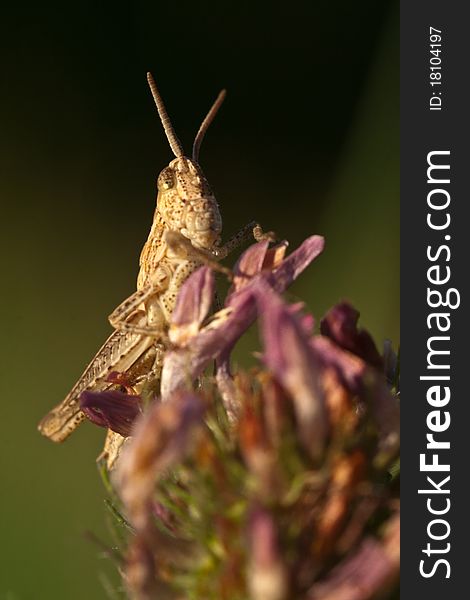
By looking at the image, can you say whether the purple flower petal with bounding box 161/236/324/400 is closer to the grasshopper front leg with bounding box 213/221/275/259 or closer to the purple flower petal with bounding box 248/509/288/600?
the purple flower petal with bounding box 248/509/288/600

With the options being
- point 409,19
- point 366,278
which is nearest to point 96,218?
point 366,278

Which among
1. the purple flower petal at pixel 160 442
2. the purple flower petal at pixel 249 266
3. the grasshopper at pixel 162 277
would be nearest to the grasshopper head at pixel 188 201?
the grasshopper at pixel 162 277

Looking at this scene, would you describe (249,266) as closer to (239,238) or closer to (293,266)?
(293,266)

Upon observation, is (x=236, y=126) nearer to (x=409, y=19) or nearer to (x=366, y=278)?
(x=366, y=278)

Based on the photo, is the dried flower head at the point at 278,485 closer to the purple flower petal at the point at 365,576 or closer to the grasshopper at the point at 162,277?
the purple flower petal at the point at 365,576

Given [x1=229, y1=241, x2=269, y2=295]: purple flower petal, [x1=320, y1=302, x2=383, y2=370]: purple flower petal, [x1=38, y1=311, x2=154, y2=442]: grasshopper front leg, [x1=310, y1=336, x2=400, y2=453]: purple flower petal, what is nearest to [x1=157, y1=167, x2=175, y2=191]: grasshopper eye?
[x1=38, y1=311, x2=154, y2=442]: grasshopper front leg
